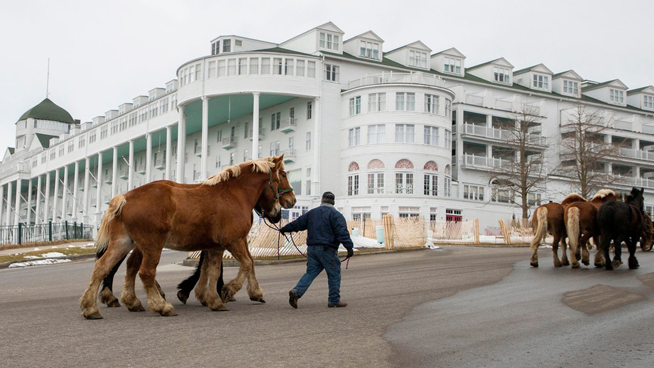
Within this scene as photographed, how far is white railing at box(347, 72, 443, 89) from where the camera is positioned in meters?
57.8

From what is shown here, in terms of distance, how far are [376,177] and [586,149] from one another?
21.4 m

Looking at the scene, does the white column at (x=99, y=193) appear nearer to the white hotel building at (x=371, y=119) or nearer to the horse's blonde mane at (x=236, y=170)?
the white hotel building at (x=371, y=119)

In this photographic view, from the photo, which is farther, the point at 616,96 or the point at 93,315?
the point at 616,96

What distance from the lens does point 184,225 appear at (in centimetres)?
914

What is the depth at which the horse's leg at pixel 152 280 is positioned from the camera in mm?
8750

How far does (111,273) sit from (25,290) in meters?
5.60

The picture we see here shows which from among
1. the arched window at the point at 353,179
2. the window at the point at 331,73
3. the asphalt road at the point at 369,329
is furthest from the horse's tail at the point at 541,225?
the window at the point at 331,73

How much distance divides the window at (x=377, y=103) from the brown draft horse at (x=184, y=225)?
47.7m

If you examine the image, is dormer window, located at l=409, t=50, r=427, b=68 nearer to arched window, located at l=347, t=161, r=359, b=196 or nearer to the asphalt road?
arched window, located at l=347, t=161, r=359, b=196

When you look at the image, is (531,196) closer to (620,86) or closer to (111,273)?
(620,86)

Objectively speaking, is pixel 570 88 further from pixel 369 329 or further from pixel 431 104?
pixel 369 329

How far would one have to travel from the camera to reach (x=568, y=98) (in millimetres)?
72438

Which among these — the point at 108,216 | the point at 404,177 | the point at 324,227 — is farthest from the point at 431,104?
the point at 108,216

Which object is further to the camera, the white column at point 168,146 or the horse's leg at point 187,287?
the white column at point 168,146
